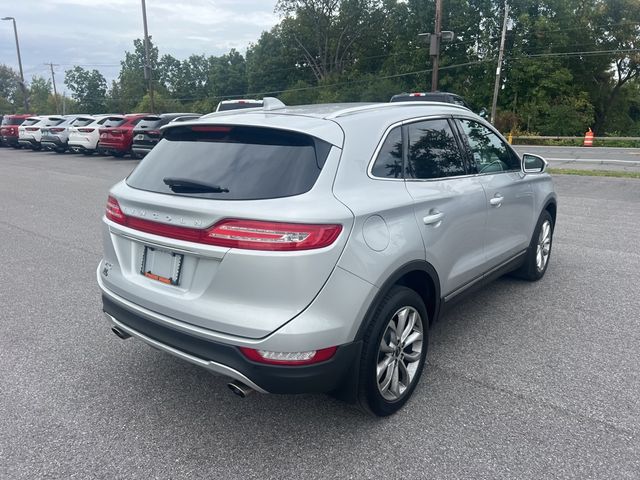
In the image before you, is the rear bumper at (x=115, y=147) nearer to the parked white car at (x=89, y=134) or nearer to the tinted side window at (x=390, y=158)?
the parked white car at (x=89, y=134)

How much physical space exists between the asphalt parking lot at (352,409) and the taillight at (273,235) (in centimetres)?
114

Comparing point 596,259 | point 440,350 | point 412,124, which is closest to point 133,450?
point 440,350

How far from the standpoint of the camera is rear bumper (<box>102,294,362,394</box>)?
2463 millimetres

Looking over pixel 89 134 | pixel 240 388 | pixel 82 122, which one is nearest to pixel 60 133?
pixel 82 122

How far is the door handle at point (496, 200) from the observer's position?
3.99 m

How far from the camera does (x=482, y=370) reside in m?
3.52

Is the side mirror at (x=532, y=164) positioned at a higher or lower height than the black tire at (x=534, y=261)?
higher

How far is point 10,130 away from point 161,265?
30924 mm

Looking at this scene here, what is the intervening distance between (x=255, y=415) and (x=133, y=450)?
0.69m

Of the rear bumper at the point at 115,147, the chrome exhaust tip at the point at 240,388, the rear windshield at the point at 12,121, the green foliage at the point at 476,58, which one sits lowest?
the rear bumper at the point at 115,147

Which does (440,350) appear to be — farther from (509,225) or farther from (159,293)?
(159,293)

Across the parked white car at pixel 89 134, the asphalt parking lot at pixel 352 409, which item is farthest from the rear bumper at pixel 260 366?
Answer: the parked white car at pixel 89 134

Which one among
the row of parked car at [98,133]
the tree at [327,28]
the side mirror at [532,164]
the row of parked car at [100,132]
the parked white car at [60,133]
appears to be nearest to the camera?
the side mirror at [532,164]

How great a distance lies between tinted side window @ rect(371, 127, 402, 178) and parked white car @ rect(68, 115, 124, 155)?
19869 mm
